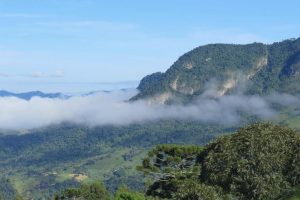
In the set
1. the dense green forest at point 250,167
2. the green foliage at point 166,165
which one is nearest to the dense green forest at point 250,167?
the dense green forest at point 250,167

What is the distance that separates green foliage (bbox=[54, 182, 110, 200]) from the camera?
155900 millimetres

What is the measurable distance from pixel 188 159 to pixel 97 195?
2673 inches

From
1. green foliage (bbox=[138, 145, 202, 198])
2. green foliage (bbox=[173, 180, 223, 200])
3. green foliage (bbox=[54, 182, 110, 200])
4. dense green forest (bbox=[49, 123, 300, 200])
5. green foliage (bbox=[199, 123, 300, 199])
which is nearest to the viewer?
green foliage (bbox=[173, 180, 223, 200])

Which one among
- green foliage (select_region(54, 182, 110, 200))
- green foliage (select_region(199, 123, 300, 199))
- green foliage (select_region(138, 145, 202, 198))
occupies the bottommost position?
green foliage (select_region(54, 182, 110, 200))

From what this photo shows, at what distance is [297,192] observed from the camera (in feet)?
210

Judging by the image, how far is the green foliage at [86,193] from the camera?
511 ft

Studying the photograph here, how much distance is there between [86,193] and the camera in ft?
539

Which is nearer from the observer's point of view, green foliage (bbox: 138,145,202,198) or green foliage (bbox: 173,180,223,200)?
green foliage (bbox: 173,180,223,200)

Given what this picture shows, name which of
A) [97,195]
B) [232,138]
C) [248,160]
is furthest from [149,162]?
[97,195]

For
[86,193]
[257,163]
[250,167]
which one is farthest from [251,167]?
[86,193]

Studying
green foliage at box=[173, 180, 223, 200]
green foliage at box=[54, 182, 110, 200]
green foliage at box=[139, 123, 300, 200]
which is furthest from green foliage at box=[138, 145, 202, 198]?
green foliage at box=[54, 182, 110, 200]

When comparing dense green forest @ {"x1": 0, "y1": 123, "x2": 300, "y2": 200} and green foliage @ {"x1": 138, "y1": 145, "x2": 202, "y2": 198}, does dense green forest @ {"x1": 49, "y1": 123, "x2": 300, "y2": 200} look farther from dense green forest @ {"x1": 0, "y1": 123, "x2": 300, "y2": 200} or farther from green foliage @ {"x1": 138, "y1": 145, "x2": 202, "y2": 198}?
green foliage @ {"x1": 138, "y1": 145, "x2": 202, "y2": 198}

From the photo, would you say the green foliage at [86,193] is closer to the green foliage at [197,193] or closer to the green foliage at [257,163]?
the green foliage at [257,163]

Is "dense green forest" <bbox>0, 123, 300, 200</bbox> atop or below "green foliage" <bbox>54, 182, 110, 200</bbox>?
atop
